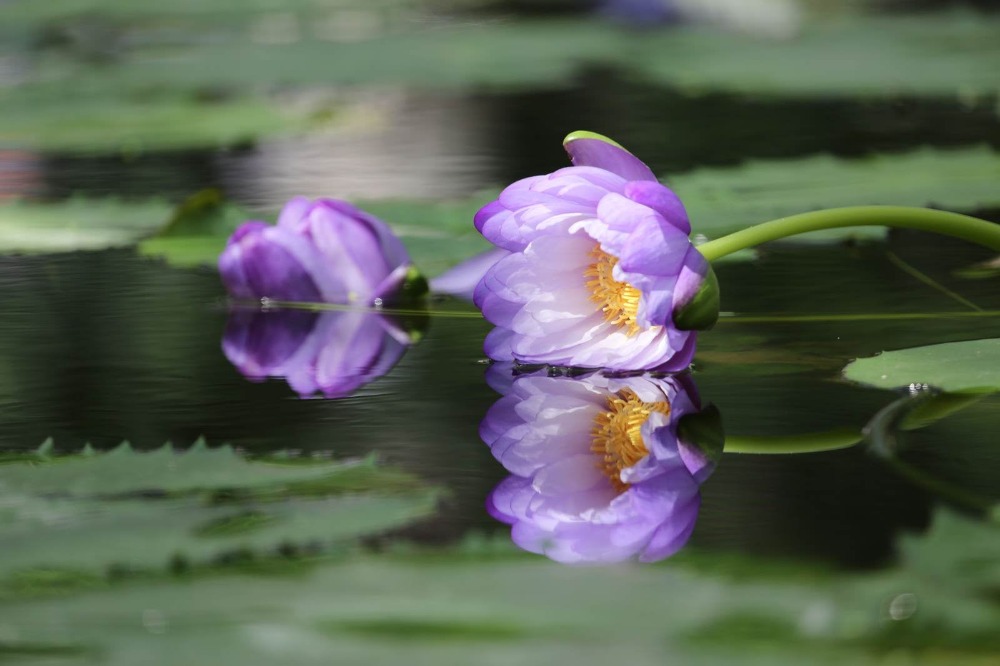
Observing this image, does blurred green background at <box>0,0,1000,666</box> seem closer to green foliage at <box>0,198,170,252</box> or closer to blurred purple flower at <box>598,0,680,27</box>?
green foliage at <box>0,198,170,252</box>

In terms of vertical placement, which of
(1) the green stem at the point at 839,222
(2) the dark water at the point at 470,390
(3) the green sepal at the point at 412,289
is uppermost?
(1) the green stem at the point at 839,222

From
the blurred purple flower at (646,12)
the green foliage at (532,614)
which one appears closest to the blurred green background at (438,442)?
the green foliage at (532,614)

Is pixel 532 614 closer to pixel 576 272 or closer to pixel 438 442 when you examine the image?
pixel 438 442

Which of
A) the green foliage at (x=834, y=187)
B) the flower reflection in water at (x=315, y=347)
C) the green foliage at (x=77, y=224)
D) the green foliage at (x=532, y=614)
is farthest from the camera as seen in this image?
the green foliage at (x=77, y=224)

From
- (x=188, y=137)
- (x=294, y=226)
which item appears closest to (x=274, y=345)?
(x=294, y=226)

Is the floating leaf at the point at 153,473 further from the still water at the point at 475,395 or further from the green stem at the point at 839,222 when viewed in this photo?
the green stem at the point at 839,222

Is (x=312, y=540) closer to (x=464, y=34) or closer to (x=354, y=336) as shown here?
(x=354, y=336)
